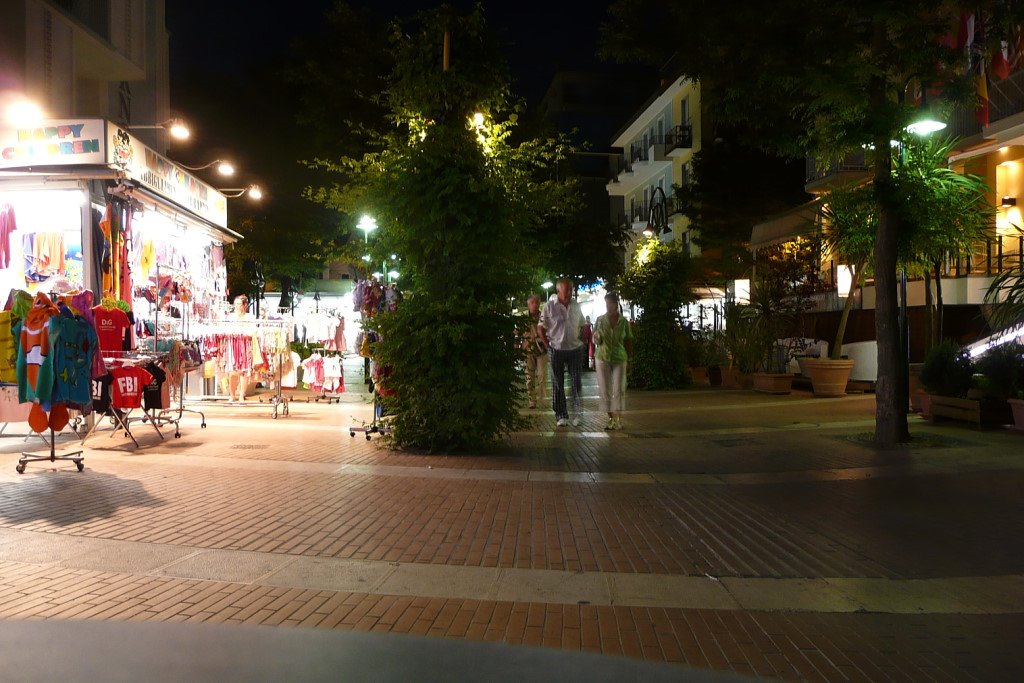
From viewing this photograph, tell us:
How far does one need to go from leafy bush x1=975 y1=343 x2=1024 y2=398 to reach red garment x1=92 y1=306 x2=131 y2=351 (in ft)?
39.0

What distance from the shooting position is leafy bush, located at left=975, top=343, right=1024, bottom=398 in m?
11.0

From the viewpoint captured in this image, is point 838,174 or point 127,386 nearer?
point 127,386

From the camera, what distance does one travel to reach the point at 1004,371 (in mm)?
11102

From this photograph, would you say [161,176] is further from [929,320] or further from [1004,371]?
[929,320]

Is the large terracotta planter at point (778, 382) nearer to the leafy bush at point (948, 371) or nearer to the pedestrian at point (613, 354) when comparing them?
the leafy bush at point (948, 371)

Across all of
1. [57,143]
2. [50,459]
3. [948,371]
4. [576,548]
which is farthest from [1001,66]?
[50,459]

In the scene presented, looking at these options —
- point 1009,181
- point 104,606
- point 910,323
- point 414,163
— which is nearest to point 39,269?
point 414,163

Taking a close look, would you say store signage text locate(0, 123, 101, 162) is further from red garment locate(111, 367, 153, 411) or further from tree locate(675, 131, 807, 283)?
tree locate(675, 131, 807, 283)

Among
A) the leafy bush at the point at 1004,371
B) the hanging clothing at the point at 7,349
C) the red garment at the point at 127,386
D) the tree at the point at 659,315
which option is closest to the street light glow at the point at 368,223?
the red garment at the point at 127,386

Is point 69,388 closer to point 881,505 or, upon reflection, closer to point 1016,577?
point 881,505

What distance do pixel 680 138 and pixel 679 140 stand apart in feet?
0.46

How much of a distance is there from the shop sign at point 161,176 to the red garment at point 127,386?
3503mm

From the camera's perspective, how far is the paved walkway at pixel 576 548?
418 cm

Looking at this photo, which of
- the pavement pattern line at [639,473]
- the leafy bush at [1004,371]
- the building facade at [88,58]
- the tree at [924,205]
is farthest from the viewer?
the building facade at [88,58]
